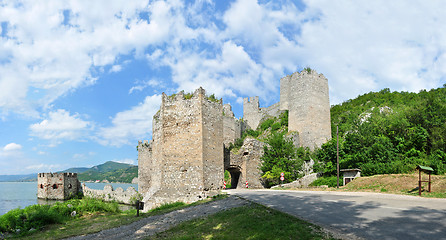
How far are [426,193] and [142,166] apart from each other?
25076 mm

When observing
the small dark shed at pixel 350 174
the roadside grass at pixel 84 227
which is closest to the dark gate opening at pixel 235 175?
A: the small dark shed at pixel 350 174

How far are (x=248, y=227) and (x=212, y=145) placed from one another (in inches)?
557

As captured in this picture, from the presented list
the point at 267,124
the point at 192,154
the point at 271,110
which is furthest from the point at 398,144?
the point at 271,110

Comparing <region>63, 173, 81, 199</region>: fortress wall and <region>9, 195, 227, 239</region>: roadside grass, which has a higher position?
<region>9, 195, 227, 239</region>: roadside grass

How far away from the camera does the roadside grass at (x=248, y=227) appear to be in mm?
6612

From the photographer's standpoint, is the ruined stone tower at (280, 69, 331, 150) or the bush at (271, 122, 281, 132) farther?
the bush at (271, 122, 281, 132)

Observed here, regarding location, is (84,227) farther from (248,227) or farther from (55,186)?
(55,186)

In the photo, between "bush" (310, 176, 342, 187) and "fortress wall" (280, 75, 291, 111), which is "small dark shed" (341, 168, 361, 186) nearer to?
"bush" (310, 176, 342, 187)

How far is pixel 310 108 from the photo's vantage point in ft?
110

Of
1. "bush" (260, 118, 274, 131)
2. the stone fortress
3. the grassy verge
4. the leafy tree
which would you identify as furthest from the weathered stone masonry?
the grassy verge

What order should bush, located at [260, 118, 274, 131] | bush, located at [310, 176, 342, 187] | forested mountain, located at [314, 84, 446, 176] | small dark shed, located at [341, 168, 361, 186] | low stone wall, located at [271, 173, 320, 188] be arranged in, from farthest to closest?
1. bush, located at [260, 118, 274, 131]
2. low stone wall, located at [271, 173, 320, 188]
3. bush, located at [310, 176, 342, 187]
4. small dark shed, located at [341, 168, 361, 186]
5. forested mountain, located at [314, 84, 446, 176]

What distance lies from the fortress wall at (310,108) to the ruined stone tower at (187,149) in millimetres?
14711

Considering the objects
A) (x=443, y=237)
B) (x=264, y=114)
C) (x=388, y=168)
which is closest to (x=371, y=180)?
(x=388, y=168)

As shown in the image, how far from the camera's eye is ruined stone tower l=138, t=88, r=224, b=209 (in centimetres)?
2066
